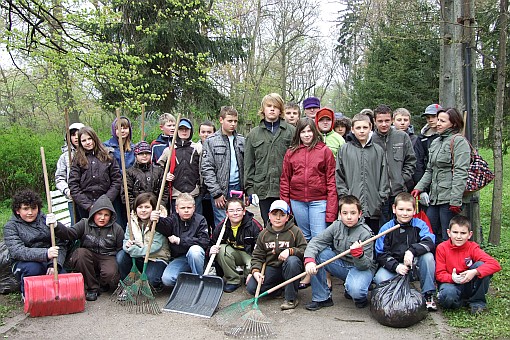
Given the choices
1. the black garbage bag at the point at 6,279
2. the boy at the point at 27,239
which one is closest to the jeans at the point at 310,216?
the boy at the point at 27,239

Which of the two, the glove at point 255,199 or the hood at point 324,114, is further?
the hood at point 324,114

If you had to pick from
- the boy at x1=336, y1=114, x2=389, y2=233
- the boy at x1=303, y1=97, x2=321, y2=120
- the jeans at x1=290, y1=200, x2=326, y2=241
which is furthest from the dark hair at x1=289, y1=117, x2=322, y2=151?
the boy at x1=303, y1=97, x2=321, y2=120

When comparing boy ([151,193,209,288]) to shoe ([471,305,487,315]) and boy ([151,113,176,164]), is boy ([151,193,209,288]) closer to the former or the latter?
boy ([151,113,176,164])

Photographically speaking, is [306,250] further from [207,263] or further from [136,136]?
[136,136]

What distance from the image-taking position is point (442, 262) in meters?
4.78

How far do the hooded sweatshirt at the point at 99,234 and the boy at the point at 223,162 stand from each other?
1.21m

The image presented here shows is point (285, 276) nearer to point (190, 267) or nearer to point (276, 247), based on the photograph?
point (276, 247)

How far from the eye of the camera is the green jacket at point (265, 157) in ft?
18.8

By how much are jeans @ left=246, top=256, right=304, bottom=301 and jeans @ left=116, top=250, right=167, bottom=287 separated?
107cm

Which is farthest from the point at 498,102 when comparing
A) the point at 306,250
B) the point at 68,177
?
the point at 68,177

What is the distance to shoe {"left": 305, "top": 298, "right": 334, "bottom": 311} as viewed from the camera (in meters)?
5.00

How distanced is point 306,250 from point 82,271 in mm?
2530

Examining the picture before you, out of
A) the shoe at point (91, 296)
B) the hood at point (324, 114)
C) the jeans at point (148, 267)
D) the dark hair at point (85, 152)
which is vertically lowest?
the shoe at point (91, 296)

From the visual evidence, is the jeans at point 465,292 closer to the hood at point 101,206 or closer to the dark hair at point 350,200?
the dark hair at point 350,200
